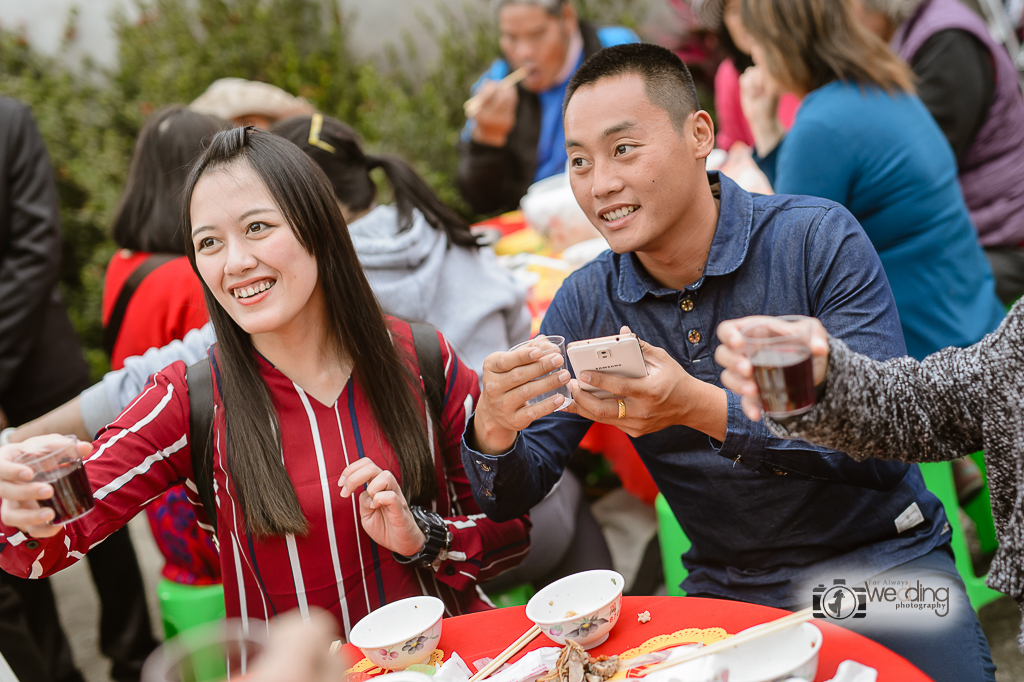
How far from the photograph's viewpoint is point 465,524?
6.42 feet

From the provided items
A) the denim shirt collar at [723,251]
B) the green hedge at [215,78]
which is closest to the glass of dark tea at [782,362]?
the denim shirt collar at [723,251]

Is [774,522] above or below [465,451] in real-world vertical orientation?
below

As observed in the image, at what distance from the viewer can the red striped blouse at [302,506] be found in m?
1.81

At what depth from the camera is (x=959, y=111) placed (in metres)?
3.31

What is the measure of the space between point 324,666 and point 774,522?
55.8 inches

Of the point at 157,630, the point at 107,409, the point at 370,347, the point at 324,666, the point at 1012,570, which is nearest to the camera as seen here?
the point at 324,666

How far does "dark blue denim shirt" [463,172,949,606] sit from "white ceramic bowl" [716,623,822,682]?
20.5 inches

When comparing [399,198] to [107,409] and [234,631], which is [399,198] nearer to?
[107,409]

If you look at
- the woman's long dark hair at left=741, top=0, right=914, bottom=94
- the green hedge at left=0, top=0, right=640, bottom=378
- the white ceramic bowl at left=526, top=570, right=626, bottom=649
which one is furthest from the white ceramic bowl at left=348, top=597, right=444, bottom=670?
the green hedge at left=0, top=0, right=640, bottom=378

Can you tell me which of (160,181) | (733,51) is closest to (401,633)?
(160,181)

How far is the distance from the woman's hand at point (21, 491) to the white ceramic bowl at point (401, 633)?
602 millimetres

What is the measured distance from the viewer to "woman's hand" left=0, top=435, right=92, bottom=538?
145 cm

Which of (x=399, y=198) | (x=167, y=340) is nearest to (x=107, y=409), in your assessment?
(x=167, y=340)

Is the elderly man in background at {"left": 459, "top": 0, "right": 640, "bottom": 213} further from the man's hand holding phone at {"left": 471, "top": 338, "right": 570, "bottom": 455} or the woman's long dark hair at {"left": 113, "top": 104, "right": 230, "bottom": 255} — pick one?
the man's hand holding phone at {"left": 471, "top": 338, "right": 570, "bottom": 455}
